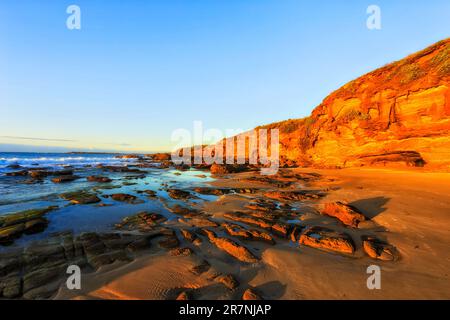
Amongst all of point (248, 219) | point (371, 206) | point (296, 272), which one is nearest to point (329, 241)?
point (296, 272)

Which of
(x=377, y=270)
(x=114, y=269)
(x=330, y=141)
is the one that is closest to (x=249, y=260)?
(x=377, y=270)

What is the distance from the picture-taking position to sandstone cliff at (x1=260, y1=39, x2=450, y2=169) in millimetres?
14734

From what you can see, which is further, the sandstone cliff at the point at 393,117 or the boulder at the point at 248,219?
the sandstone cliff at the point at 393,117

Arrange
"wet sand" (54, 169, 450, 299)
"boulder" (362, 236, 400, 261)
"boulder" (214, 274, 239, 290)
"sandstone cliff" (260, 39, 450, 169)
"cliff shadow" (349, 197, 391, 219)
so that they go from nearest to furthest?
"wet sand" (54, 169, 450, 299), "boulder" (214, 274, 239, 290), "boulder" (362, 236, 400, 261), "cliff shadow" (349, 197, 391, 219), "sandstone cliff" (260, 39, 450, 169)

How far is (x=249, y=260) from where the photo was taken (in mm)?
4891

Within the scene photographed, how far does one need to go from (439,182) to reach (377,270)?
13.1 meters

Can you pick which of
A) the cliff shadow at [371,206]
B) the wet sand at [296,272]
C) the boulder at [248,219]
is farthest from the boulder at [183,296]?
the cliff shadow at [371,206]

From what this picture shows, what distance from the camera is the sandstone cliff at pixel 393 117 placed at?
1473cm

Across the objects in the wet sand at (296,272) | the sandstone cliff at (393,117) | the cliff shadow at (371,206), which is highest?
the sandstone cliff at (393,117)

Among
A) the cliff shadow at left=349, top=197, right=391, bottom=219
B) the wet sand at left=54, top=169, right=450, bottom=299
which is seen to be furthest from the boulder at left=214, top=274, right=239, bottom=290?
A: the cliff shadow at left=349, top=197, right=391, bottom=219

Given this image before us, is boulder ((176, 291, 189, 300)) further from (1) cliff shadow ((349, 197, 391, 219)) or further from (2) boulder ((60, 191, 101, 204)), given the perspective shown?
(2) boulder ((60, 191, 101, 204))

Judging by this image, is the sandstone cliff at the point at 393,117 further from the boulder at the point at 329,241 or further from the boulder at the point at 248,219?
the boulder at the point at 248,219
